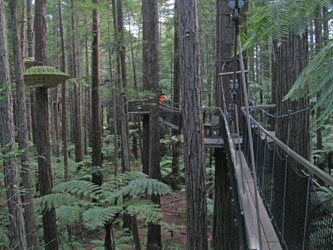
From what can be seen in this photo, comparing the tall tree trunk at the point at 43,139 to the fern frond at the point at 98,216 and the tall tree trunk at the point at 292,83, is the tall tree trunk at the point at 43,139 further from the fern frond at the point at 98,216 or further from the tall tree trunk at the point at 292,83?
the tall tree trunk at the point at 292,83

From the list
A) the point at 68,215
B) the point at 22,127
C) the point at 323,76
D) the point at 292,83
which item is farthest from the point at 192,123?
the point at 22,127

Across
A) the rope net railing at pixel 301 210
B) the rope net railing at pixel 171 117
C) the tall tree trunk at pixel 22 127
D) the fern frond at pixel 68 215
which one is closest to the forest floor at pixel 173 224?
the rope net railing at pixel 171 117

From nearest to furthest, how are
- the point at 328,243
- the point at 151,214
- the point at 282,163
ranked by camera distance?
the point at 328,243, the point at 282,163, the point at 151,214

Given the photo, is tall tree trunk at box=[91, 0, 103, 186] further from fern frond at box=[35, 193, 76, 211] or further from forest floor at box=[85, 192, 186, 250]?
fern frond at box=[35, 193, 76, 211]

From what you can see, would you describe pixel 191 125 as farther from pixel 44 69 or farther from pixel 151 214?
pixel 44 69

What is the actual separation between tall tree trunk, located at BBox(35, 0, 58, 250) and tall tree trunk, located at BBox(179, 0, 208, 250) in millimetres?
4497

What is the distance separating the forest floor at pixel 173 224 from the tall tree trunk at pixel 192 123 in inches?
209

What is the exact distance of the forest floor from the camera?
10.4 m

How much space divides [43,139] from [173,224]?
6097mm

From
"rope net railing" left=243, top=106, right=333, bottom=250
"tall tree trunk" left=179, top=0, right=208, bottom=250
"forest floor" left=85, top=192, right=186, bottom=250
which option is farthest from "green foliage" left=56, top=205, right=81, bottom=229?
"rope net railing" left=243, top=106, right=333, bottom=250

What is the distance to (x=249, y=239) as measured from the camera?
187 cm

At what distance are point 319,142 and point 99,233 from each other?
9837 millimetres

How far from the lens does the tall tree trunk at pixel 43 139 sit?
25.5 ft

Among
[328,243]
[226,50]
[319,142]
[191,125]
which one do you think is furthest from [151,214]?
[319,142]
